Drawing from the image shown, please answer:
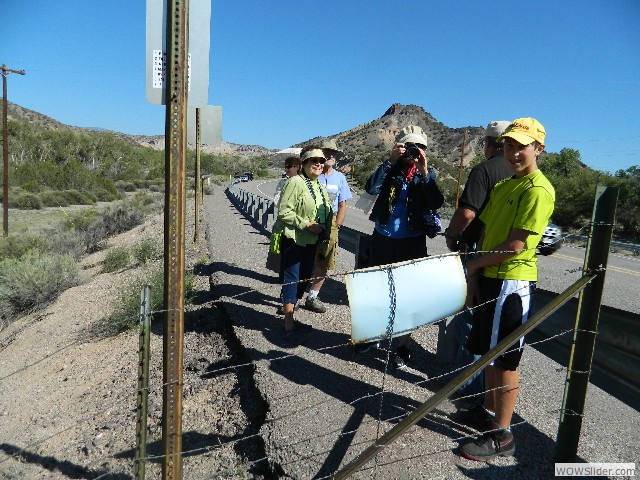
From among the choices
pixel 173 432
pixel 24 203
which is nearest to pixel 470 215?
pixel 173 432

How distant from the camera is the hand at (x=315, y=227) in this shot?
4821mm

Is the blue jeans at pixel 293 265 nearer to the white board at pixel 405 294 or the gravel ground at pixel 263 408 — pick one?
the gravel ground at pixel 263 408

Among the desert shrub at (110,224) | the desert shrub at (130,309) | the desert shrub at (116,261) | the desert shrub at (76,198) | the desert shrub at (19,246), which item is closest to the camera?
the desert shrub at (130,309)

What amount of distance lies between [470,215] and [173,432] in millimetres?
2192

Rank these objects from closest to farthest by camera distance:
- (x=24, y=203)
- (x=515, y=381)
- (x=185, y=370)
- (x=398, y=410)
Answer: (x=515, y=381) → (x=398, y=410) → (x=185, y=370) → (x=24, y=203)

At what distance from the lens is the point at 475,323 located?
3.01m

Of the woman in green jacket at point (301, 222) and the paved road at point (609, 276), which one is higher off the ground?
the woman in green jacket at point (301, 222)

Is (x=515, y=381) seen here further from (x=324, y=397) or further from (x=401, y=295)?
(x=324, y=397)

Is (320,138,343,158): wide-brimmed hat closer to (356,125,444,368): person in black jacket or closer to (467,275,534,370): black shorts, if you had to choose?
(356,125,444,368): person in black jacket

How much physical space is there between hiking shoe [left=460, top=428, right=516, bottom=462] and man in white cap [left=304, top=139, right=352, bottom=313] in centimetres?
268

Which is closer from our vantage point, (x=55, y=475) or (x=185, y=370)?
(x=55, y=475)

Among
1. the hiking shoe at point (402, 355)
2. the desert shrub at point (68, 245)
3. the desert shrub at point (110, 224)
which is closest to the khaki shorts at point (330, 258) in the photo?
the hiking shoe at point (402, 355)

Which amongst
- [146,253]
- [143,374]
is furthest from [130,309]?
[146,253]

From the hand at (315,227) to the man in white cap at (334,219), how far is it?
396mm
